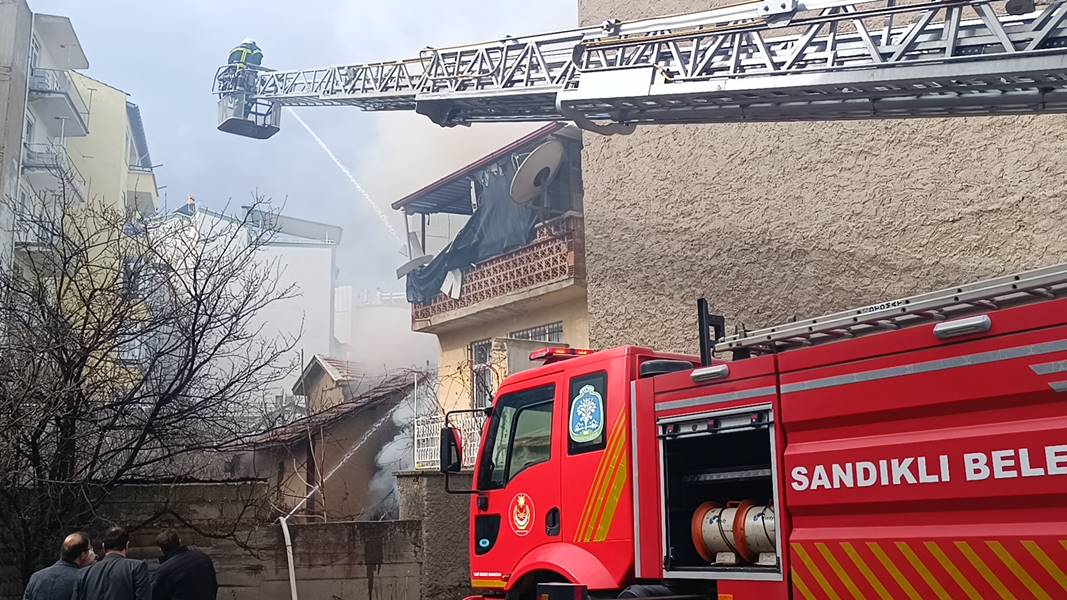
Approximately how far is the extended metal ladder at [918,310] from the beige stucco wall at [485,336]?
989cm

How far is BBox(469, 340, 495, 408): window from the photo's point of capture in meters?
17.1

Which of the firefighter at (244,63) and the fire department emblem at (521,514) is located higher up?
the firefighter at (244,63)

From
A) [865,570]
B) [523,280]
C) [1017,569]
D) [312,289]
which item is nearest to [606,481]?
[865,570]

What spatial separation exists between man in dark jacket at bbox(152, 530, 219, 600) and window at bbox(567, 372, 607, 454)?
285 cm

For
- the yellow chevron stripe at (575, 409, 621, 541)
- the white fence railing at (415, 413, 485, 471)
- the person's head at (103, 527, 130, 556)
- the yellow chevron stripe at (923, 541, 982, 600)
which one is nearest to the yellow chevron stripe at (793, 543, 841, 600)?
the yellow chevron stripe at (923, 541, 982, 600)

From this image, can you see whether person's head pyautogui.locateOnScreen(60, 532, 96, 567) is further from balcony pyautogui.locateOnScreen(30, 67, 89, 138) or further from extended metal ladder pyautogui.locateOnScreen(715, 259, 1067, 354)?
balcony pyautogui.locateOnScreen(30, 67, 89, 138)

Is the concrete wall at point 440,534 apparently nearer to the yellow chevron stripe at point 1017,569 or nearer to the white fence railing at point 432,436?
Answer: the white fence railing at point 432,436

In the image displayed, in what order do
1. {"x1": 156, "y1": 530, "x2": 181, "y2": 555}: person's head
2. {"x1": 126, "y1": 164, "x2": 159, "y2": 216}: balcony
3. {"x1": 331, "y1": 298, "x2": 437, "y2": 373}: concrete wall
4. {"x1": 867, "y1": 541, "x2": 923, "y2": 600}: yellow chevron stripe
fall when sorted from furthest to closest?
{"x1": 126, "y1": 164, "x2": 159, "y2": 216}: balcony → {"x1": 331, "y1": 298, "x2": 437, "y2": 373}: concrete wall → {"x1": 156, "y1": 530, "x2": 181, "y2": 555}: person's head → {"x1": 867, "y1": 541, "x2": 923, "y2": 600}: yellow chevron stripe

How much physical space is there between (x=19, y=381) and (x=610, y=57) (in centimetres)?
564

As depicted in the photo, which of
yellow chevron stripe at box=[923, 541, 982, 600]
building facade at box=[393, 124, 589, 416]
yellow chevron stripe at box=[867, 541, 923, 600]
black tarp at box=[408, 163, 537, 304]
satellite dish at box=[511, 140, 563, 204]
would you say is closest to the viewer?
yellow chevron stripe at box=[923, 541, 982, 600]

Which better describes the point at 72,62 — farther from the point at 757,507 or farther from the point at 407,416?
the point at 757,507

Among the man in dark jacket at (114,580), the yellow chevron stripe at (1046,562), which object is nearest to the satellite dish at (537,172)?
the man in dark jacket at (114,580)

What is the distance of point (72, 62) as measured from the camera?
4038cm

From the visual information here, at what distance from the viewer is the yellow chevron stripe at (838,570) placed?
4.70 metres
